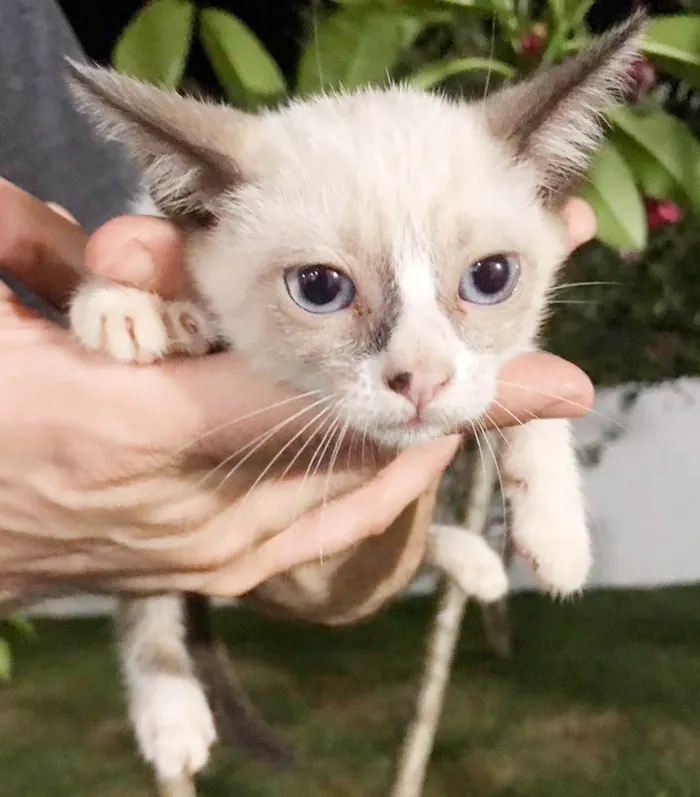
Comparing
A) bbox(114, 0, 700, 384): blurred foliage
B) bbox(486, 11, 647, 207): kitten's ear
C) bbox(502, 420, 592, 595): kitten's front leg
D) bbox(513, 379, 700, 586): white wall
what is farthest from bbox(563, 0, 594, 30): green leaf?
bbox(513, 379, 700, 586): white wall

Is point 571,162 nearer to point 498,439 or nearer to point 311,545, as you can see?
point 498,439

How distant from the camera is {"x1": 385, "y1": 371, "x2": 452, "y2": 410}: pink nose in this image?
567 millimetres

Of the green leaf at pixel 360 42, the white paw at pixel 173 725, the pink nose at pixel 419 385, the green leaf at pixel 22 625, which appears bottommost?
the green leaf at pixel 22 625

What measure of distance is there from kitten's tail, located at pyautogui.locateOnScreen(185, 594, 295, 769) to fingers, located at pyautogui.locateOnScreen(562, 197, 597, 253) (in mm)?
586

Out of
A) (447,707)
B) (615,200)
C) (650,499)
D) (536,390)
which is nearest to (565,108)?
(615,200)

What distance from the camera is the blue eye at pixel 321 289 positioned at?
60 cm

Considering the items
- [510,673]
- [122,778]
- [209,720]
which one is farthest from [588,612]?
[209,720]

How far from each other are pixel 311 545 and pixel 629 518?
1.50 meters

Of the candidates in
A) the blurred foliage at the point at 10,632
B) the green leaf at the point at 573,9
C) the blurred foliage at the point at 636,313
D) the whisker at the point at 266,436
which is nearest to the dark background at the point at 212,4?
the blurred foliage at the point at 636,313

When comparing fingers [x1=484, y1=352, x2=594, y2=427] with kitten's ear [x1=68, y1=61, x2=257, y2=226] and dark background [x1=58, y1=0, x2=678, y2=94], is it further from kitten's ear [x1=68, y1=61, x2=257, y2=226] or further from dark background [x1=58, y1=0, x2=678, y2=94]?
dark background [x1=58, y1=0, x2=678, y2=94]

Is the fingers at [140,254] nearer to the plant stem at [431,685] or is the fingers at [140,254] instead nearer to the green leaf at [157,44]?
the green leaf at [157,44]

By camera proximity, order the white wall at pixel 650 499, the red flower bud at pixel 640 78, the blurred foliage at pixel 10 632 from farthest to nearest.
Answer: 1. the white wall at pixel 650 499
2. the blurred foliage at pixel 10 632
3. the red flower bud at pixel 640 78

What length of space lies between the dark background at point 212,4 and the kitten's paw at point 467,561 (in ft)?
2.90

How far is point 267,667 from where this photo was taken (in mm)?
1771
